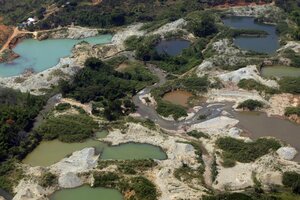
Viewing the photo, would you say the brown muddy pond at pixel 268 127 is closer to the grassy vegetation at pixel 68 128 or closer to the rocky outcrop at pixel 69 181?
the grassy vegetation at pixel 68 128

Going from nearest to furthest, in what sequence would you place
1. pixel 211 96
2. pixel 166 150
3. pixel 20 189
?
pixel 20 189 < pixel 166 150 < pixel 211 96

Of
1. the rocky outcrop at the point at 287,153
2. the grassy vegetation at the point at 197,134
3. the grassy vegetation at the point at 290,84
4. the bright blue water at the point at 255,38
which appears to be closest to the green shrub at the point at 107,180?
the grassy vegetation at the point at 197,134

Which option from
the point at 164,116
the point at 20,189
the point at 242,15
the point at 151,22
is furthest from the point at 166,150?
the point at 242,15

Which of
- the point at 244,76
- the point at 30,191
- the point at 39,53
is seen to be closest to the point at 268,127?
the point at 244,76

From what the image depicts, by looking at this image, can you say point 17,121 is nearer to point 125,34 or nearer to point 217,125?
point 217,125

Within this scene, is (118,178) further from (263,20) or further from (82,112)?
(263,20)

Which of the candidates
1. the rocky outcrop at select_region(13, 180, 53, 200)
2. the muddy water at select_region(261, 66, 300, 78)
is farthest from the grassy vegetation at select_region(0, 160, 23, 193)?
the muddy water at select_region(261, 66, 300, 78)
